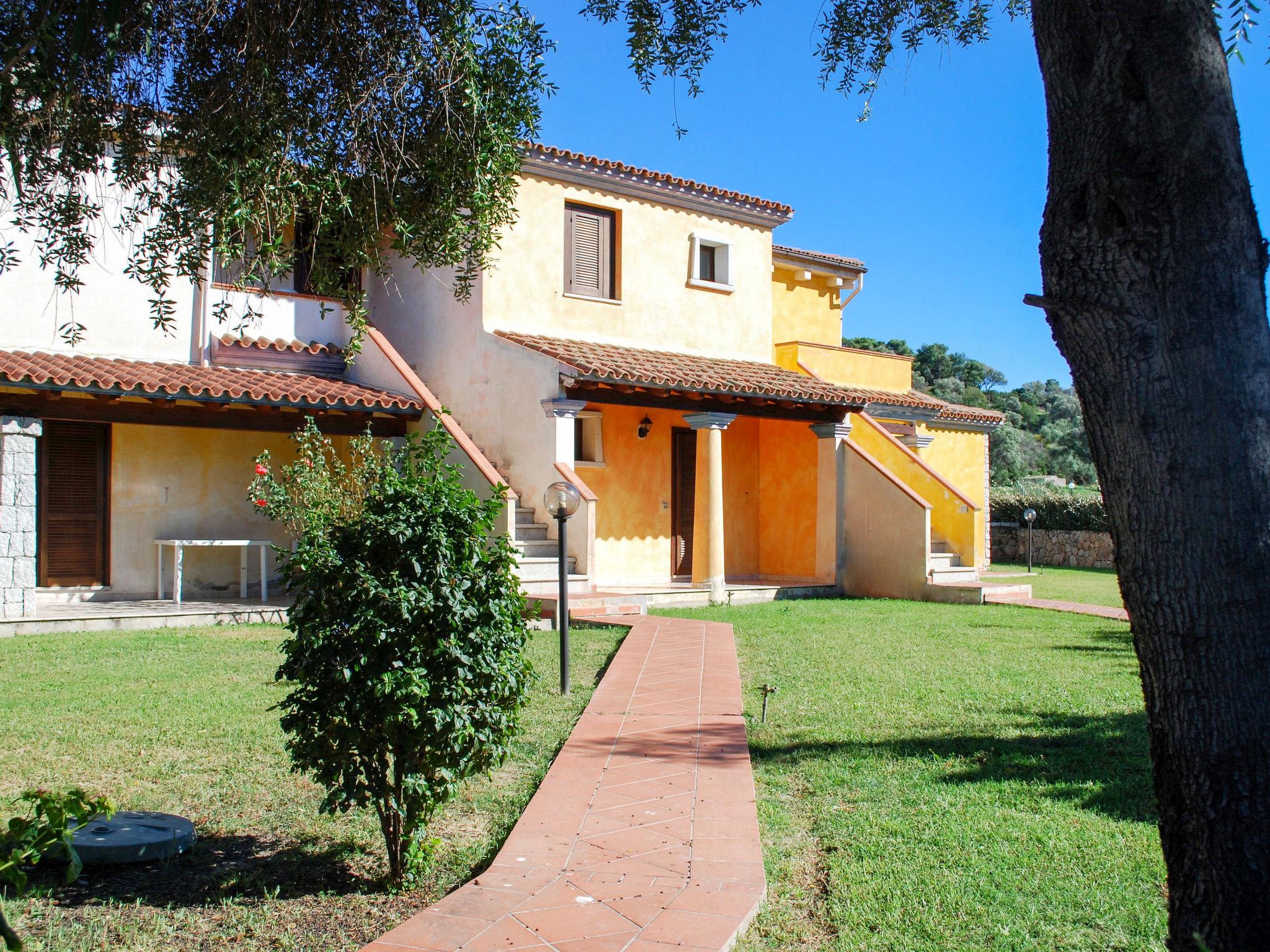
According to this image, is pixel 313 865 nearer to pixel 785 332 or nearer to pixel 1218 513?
pixel 1218 513

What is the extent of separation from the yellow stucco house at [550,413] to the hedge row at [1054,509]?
12.9 meters

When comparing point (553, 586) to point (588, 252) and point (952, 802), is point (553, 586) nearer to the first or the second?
point (588, 252)

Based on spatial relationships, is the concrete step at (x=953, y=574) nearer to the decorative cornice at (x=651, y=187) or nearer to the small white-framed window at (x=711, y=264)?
the small white-framed window at (x=711, y=264)

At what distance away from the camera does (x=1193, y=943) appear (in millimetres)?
2443

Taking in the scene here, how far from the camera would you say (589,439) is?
15.2 m

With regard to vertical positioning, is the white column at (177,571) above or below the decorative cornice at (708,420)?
below

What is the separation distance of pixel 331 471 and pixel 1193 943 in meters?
11.2

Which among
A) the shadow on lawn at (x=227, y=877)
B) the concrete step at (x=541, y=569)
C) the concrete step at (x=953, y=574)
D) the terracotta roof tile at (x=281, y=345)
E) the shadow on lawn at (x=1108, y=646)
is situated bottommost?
the shadow on lawn at (x=227, y=877)

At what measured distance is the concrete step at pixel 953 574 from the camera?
15555mm

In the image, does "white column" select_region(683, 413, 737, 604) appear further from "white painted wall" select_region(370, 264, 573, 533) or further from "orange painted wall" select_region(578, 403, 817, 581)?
"white painted wall" select_region(370, 264, 573, 533)

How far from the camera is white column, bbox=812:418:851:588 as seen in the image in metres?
15.7

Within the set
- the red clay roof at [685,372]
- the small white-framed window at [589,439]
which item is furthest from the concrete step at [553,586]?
the small white-framed window at [589,439]

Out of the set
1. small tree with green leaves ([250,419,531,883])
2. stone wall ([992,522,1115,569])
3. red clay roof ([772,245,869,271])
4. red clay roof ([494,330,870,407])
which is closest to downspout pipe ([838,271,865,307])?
red clay roof ([772,245,869,271])

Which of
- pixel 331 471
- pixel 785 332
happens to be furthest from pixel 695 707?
pixel 785 332
